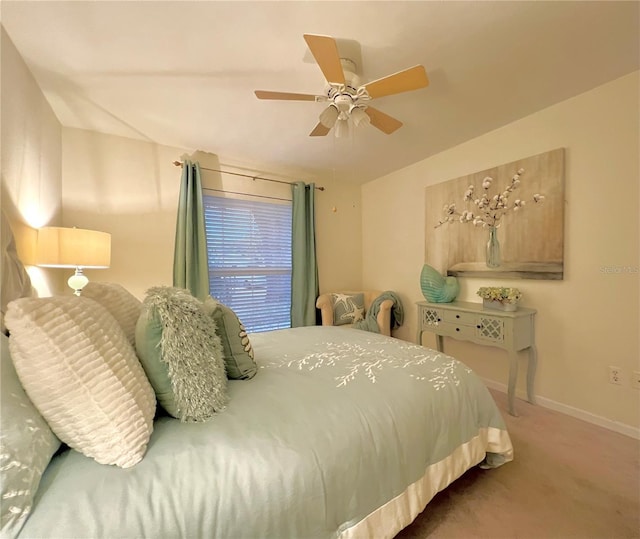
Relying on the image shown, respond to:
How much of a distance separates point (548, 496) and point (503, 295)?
131cm

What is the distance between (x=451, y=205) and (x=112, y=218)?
326cm

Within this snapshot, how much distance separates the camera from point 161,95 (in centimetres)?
203

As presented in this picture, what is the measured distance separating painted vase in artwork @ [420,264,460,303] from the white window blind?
5.24 ft

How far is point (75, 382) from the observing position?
0.69 m

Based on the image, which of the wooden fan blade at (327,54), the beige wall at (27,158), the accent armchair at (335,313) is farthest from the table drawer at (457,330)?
the beige wall at (27,158)

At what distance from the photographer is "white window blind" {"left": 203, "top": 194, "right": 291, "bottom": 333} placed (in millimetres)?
3082

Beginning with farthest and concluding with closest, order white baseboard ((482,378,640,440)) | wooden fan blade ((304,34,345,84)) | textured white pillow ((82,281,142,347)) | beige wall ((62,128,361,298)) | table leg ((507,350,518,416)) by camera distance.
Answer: beige wall ((62,128,361,298)) → table leg ((507,350,518,416)) → white baseboard ((482,378,640,440)) → wooden fan blade ((304,34,345,84)) → textured white pillow ((82,281,142,347))

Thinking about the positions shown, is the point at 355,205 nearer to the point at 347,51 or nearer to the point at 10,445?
the point at 347,51

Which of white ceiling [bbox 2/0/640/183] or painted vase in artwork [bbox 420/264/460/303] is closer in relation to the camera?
white ceiling [bbox 2/0/640/183]

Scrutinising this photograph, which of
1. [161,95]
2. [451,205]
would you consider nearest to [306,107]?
[161,95]

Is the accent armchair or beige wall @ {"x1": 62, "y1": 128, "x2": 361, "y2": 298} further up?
beige wall @ {"x1": 62, "y1": 128, "x2": 361, "y2": 298}

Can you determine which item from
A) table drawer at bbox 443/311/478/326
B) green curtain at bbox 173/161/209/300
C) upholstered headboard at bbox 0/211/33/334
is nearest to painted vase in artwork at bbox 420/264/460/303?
table drawer at bbox 443/311/478/326

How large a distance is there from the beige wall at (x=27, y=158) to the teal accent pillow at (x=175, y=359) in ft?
3.97

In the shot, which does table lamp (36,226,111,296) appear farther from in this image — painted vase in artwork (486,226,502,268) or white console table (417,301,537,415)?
painted vase in artwork (486,226,502,268)
